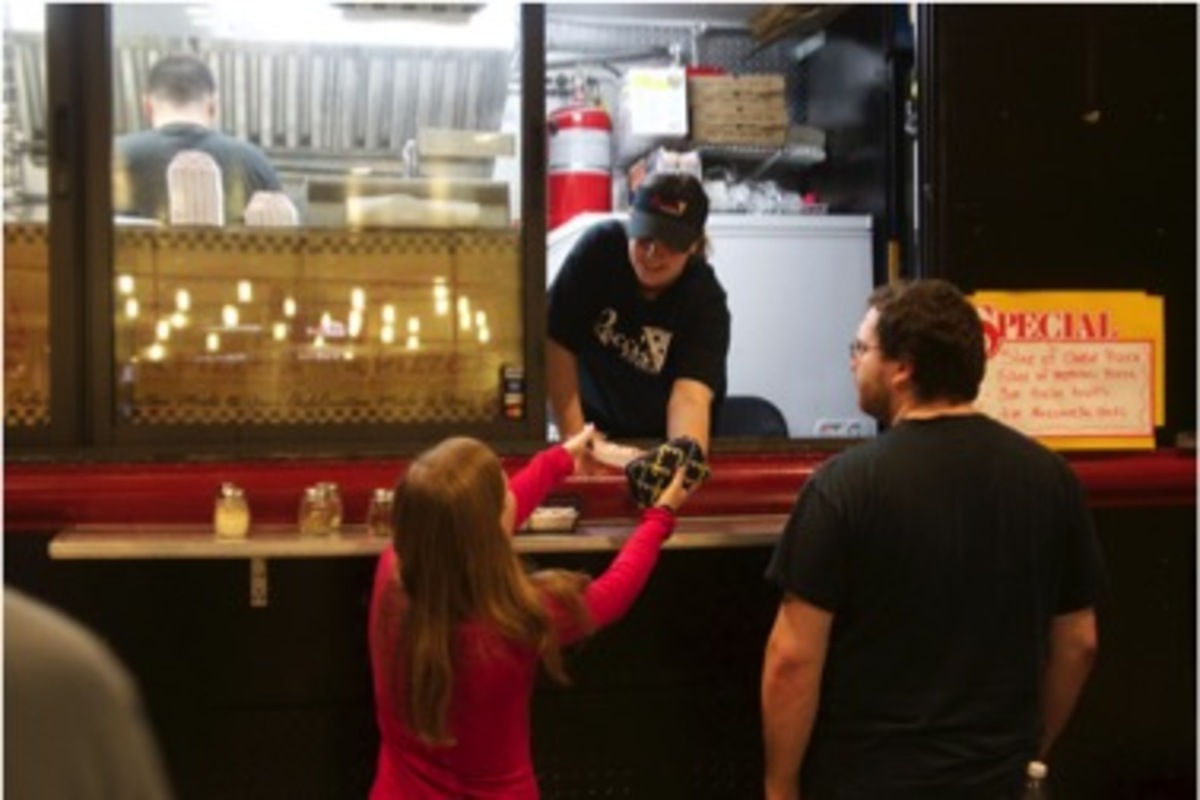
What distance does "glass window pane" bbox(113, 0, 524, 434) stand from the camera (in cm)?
338

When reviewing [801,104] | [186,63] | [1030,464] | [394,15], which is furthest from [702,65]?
[1030,464]

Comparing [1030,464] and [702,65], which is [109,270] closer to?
[1030,464]

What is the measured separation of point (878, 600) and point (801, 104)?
11.4 ft

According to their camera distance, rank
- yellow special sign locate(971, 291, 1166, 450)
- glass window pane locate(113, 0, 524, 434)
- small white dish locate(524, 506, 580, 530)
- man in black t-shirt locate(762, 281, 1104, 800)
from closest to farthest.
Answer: man in black t-shirt locate(762, 281, 1104, 800), small white dish locate(524, 506, 580, 530), glass window pane locate(113, 0, 524, 434), yellow special sign locate(971, 291, 1166, 450)

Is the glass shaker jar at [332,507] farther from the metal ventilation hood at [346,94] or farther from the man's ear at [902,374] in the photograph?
the man's ear at [902,374]

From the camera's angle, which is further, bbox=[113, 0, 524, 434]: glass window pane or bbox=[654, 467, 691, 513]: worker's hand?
bbox=[113, 0, 524, 434]: glass window pane

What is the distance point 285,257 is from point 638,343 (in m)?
1.05

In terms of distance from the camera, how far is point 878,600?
2496 mm

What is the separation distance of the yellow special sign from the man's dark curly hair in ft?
3.73

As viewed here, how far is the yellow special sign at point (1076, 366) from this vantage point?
372cm

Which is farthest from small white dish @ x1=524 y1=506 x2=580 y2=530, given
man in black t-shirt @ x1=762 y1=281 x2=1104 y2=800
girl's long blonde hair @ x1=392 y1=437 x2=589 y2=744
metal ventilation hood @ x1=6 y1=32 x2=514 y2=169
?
metal ventilation hood @ x1=6 y1=32 x2=514 y2=169

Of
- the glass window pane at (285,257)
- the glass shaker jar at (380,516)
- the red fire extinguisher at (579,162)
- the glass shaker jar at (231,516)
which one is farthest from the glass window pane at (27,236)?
the red fire extinguisher at (579,162)

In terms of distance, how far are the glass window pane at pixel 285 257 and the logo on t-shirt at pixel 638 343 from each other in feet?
1.56

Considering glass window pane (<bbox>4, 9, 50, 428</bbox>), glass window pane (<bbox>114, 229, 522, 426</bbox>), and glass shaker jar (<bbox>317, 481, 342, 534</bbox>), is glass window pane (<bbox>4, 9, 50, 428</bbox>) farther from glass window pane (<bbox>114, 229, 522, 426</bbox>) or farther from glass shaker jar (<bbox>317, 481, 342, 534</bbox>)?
glass shaker jar (<bbox>317, 481, 342, 534</bbox>)
